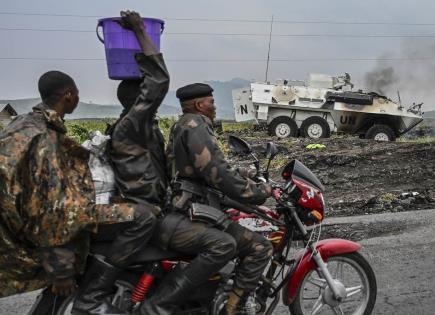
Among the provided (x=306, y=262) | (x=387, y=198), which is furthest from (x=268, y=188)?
(x=387, y=198)

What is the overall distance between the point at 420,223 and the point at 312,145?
1028 cm

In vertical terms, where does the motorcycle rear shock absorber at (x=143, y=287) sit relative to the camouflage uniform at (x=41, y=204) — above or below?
below

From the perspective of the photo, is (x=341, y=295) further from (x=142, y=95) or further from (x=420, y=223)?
(x=420, y=223)

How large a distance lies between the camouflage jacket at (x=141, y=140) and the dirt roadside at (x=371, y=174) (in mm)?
6533

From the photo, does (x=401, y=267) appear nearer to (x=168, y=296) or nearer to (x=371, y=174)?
(x=168, y=296)

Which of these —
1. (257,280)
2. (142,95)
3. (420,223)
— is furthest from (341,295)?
(420,223)

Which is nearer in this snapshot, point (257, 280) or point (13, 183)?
point (13, 183)

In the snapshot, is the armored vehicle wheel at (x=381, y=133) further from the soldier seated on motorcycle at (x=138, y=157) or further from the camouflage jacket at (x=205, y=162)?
the soldier seated on motorcycle at (x=138, y=157)

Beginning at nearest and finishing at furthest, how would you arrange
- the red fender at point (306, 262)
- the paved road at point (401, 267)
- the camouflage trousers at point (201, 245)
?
the camouflage trousers at point (201, 245), the red fender at point (306, 262), the paved road at point (401, 267)

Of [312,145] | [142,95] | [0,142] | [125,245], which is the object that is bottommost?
[312,145]

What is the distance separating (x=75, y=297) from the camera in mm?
3635

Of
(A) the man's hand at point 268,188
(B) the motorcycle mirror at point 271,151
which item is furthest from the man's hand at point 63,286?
(B) the motorcycle mirror at point 271,151

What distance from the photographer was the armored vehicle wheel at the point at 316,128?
23.6 meters

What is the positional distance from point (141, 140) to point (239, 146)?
0.77m
